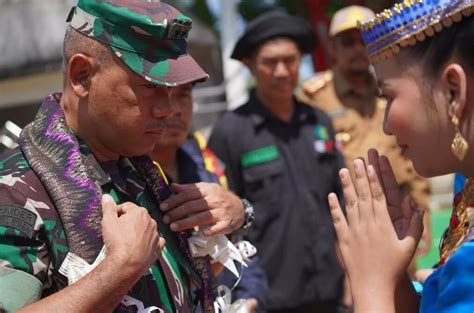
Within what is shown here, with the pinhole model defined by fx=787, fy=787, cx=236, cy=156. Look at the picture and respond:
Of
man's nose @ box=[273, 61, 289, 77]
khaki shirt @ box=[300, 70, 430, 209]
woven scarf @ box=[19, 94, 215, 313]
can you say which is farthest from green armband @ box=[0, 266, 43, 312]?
khaki shirt @ box=[300, 70, 430, 209]

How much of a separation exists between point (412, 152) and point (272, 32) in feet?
9.34

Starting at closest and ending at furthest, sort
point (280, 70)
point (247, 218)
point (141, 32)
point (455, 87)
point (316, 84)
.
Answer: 1. point (455, 87)
2. point (141, 32)
3. point (247, 218)
4. point (280, 70)
5. point (316, 84)

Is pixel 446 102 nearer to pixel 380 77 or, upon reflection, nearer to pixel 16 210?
pixel 380 77

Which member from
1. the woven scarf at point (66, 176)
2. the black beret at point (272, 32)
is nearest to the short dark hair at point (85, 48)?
the woven scarf at point (66, 176)

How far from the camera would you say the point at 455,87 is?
1939mm

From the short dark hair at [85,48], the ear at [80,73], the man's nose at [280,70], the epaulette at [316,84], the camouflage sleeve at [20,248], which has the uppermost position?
the short dark hair at [85,48]

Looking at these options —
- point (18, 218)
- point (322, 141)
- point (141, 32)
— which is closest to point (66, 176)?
point (18, 218)

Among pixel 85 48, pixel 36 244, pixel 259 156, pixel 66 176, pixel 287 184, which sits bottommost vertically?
pixel 287 184

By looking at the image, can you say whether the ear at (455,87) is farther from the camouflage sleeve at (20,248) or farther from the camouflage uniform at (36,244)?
the camouflage sleeve at (20,248)

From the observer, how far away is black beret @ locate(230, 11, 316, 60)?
190 inches

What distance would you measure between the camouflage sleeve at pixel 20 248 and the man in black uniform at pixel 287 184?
2.62 m

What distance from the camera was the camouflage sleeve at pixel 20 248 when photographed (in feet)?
5.80

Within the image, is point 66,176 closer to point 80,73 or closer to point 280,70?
point 80,73

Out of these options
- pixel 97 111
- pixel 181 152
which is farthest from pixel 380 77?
pixel 181 152
